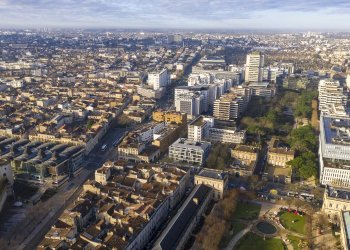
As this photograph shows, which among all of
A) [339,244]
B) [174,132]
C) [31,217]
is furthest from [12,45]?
[339,244]

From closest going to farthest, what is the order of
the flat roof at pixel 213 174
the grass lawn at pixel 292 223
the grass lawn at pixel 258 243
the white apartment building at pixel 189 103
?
1. the grass lawn at pixel 258 243
2. the grass lawn at pixel 292 223
3. the flat roof at pixel 213 174
4. the white apartment building at pixel 189 103

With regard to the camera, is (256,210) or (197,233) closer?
(197,233)

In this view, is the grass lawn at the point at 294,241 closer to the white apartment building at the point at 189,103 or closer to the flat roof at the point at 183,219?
the flat roof at the point at 183,219

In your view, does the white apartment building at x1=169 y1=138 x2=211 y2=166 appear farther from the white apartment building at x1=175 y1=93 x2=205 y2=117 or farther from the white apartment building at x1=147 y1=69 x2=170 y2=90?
the white apartment building at x1=147 y1=69 x2=170 y2=90

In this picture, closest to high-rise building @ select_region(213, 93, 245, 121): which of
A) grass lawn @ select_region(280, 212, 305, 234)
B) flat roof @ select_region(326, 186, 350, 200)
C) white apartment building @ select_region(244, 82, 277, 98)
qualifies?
white apartment building @ select_region(244, 82, 277, 98)

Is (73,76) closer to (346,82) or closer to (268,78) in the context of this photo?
(268,78)

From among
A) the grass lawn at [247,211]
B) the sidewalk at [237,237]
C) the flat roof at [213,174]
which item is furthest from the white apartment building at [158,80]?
the sidewalk at [237,237]
